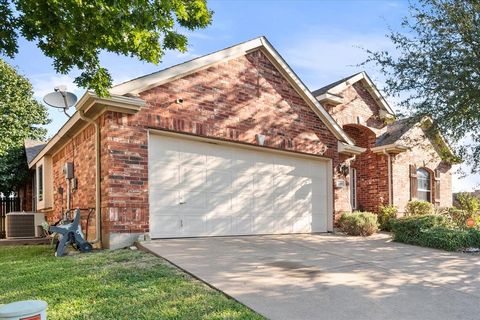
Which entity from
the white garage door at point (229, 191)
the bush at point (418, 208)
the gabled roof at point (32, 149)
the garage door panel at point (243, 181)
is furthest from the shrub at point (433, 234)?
the gabled roof at point (32, 149)

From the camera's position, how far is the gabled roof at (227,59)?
8539 millimetres

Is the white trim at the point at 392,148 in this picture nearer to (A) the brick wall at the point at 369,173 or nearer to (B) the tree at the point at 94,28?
(A) the brick wall at the point at 369,173

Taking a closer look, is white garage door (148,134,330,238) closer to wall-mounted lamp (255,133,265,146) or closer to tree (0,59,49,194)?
wall-mounted lamp (255,133,265,146)

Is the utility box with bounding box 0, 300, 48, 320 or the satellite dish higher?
the satellite dish

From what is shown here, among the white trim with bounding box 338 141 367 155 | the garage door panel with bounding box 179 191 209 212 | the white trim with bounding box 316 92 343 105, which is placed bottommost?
the garage door panel with bounding box 179 191 209 212

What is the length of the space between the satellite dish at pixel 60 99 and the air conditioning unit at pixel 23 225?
489 centimetres

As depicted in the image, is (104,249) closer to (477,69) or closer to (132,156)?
(132,156)

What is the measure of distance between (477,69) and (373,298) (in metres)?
6.65

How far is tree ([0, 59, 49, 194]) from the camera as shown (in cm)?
1841

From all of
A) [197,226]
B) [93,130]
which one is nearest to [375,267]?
[197,226]

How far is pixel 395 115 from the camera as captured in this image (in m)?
10.9

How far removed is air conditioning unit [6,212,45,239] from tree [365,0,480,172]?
11.7m

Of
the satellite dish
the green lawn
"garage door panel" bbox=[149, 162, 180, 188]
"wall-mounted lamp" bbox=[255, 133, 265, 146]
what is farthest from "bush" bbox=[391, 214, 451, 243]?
the satellite dish

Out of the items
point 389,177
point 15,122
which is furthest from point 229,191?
point 15,122
